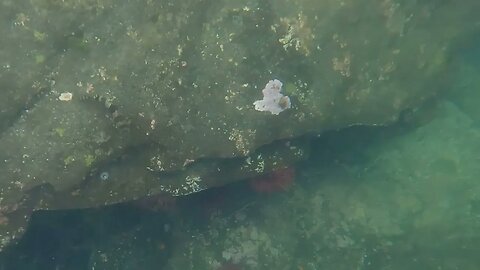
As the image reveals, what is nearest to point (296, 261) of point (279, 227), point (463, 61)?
point (279, 227)

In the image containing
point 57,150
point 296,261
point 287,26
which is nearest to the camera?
point 57,150

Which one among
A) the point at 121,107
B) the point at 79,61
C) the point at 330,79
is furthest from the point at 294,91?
the point at 79,61

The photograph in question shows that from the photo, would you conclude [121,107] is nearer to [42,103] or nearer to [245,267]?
[42,103]

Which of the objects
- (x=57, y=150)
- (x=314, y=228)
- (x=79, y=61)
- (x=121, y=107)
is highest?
(x=79, y=61)

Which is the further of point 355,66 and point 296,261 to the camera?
point 296,261

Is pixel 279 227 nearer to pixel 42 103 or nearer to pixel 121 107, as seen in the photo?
pixel 121 107

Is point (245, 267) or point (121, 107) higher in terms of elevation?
point (121, 107)

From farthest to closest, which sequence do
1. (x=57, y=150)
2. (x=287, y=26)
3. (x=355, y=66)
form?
(x=355, y=66), (x=287, y=26), (x=57, y=150)
